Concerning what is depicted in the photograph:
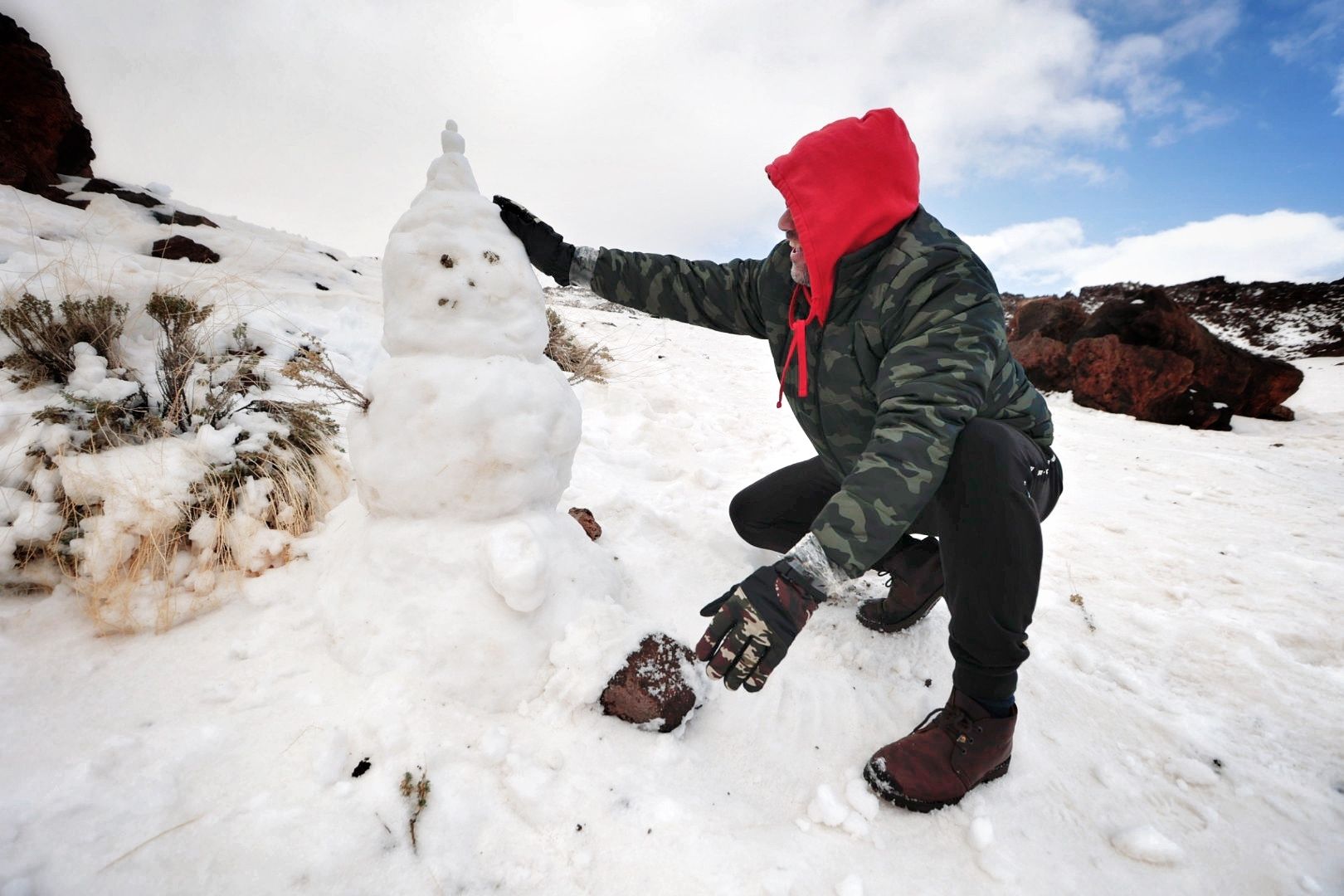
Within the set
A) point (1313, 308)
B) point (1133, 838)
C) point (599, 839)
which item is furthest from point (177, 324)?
point (1313, 308)

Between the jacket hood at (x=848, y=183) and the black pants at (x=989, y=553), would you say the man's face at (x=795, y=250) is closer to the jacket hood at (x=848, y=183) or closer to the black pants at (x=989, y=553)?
the jacket hood at (x=848, y=183)

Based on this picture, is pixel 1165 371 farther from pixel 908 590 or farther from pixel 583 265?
pixel 583 265

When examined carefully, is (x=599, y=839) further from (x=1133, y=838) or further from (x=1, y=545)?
(x=1, y=545)

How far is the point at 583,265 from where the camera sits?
6.06 feet

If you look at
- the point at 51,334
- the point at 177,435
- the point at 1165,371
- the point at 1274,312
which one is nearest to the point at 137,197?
the point at 51,334

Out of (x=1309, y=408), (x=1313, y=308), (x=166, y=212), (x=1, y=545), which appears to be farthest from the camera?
(x=1313, y=308)

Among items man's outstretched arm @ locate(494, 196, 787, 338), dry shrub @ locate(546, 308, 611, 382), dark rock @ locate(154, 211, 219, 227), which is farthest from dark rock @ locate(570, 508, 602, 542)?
dark rock @ locate(154, 211, 219, 227)

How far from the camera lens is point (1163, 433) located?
20.1ft

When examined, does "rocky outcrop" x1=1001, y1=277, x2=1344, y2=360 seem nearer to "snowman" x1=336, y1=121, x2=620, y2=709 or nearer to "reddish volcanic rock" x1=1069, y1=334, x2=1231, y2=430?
"reddish volcanic rock" x1=1069, y1=334, x2=1231, y2=430

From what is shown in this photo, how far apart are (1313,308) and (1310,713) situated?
20406 mm

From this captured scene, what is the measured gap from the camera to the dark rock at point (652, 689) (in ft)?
4.34

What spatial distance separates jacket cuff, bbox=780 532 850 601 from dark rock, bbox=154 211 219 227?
278 inches

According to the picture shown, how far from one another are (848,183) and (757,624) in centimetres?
123

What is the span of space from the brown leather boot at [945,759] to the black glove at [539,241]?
1715 mm
